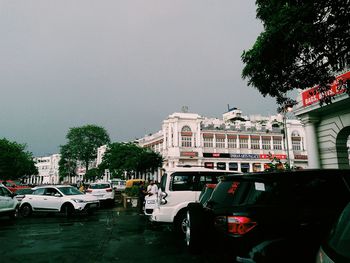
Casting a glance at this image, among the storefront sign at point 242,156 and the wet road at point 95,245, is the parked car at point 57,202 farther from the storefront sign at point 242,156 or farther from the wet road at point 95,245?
the storefront sign at point 242,156

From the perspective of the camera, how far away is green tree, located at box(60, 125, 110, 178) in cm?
8100

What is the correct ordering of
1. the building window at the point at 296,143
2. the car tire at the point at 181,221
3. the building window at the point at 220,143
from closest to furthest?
the car tire at the point at 181,221, the building window at the point at 220,143, the building window at the point at 296,143

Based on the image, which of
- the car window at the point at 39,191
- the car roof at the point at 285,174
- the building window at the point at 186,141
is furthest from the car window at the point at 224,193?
the building window at the point at 186,141

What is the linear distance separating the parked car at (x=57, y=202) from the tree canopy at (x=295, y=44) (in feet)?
34.6

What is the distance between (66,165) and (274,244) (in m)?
92.6

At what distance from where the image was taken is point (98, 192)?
20438 mm

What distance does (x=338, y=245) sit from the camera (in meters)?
2.17

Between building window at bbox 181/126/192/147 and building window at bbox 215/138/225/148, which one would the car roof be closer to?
building window at bbox 181/126/192/147

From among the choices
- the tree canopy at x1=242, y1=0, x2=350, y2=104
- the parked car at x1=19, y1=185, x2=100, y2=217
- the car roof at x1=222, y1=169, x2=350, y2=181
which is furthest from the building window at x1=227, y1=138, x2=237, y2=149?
the car roof at x1=222, y1=169, x2=350, y2=181

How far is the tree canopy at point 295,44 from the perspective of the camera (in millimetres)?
6777

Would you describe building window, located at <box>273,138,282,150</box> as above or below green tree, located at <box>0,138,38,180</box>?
above

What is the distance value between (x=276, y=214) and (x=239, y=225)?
1.51ft

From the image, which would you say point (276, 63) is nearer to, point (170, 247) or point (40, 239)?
point (170, 247)

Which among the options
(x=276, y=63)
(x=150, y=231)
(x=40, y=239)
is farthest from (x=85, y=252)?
(x=276, y=63)
